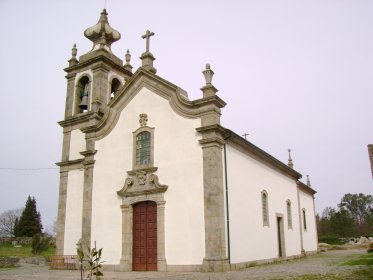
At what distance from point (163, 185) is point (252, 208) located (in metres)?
4.91

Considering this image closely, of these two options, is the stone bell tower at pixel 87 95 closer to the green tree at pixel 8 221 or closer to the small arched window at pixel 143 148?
the small arched window at pixel 143 148

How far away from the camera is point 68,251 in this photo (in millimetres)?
20625

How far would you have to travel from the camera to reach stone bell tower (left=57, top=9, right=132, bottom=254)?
2116cm

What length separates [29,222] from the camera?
210ft

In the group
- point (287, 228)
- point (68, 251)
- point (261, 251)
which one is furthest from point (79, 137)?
point (287, 228)

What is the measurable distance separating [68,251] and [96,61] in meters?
11.2

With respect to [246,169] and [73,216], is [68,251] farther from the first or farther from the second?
[246,169]

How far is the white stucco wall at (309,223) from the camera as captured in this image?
2925 centimetres

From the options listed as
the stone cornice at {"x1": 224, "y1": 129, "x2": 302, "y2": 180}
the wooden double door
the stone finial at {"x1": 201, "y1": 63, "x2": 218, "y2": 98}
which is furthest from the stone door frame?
the stone finial at {"x1": 201, "y1": 63, "x2": 218, "y2": 98}

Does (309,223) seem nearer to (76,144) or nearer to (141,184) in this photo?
(141,184)

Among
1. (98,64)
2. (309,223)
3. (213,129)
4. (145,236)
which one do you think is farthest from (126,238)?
(309,223)

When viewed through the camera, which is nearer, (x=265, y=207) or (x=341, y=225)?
(x=265, y=207)

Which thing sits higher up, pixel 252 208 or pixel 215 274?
pixel 252 208

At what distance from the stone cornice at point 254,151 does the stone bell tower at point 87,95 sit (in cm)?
657
